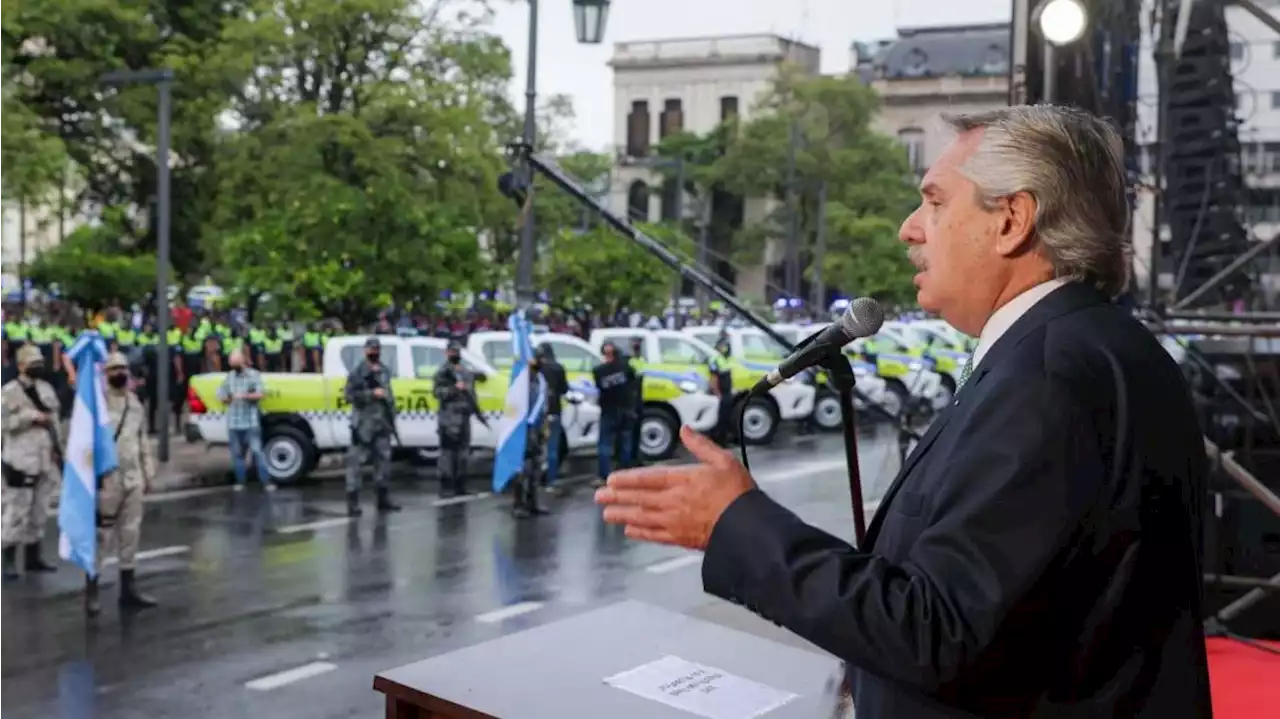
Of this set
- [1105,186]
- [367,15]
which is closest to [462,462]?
[367,15]

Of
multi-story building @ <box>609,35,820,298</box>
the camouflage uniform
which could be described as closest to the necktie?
the camouflage uniform

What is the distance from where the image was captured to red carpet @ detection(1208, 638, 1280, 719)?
14.5ft

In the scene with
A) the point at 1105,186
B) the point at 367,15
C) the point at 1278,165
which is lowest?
the point at 1105,186

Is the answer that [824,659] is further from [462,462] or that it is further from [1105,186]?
[462,462]

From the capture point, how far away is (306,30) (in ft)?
82.0

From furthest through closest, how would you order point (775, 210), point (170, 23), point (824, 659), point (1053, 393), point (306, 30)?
point (775, 210), point (170, 23), point (306, 30), point (824, 659), point (1053, 393)

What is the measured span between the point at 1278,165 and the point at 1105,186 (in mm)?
15941

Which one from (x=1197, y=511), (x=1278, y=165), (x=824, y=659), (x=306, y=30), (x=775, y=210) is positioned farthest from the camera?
(x=775, y=210)

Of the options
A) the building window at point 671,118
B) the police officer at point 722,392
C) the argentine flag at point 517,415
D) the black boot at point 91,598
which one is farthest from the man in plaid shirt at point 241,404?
the building window at point 671,118

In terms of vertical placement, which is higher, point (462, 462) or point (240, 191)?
point (240, 191)

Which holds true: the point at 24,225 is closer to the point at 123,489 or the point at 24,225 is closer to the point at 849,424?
the point at 123,489

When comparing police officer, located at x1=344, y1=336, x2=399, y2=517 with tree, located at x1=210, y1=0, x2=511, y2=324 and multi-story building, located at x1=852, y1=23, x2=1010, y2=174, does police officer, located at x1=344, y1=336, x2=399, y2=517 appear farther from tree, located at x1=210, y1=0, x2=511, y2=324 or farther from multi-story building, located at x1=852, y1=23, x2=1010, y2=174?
multi-story building, located at x1=852, y1=23, x2=1010, y2=174

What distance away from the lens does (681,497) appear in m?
1.82

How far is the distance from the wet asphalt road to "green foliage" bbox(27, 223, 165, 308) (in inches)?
470
